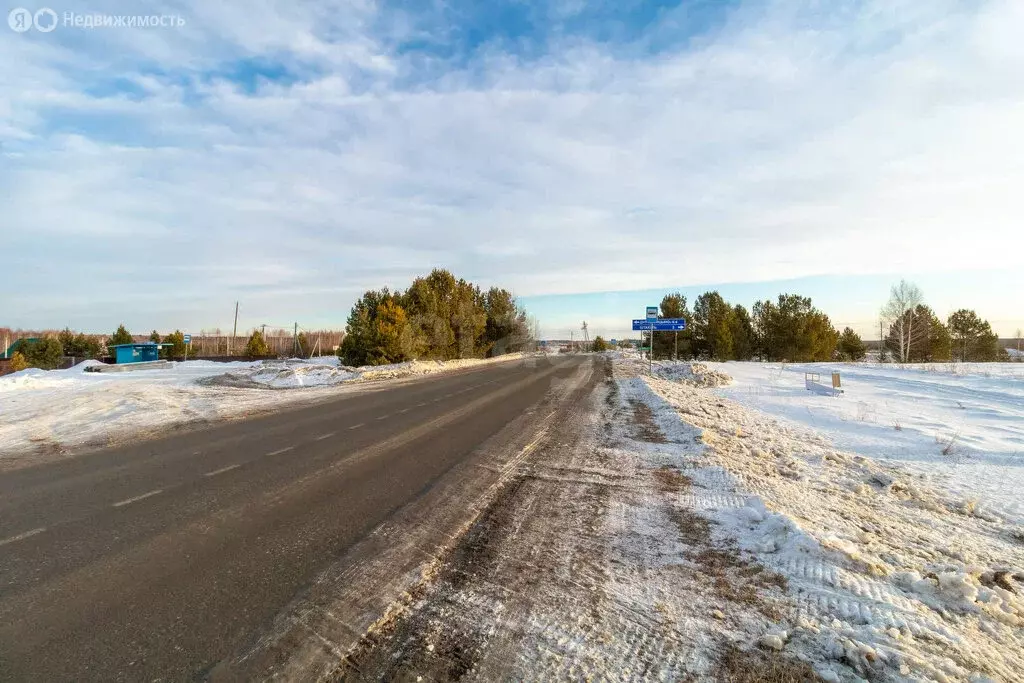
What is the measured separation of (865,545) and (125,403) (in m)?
16.6

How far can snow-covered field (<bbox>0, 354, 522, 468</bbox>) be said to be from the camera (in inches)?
371

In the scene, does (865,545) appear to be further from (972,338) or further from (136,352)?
(972,338)

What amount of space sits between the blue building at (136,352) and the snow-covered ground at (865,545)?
3179 centimetres

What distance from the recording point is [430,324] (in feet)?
113

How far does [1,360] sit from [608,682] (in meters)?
40.4

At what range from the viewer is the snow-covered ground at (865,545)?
288cm

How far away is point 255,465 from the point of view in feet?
23.9

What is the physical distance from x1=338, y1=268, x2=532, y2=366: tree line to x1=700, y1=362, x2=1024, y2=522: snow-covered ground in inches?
715

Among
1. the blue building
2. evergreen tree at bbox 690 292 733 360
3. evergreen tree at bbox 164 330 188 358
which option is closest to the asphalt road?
the blue building

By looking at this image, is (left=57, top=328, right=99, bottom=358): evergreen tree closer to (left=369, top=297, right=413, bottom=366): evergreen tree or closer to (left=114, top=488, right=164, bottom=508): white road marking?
(left=369, top=297, right=413, bottom=366): evergreen tree

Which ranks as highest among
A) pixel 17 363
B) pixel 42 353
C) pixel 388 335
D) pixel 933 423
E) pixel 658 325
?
pixel 658 325

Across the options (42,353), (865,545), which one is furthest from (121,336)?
(865,545)

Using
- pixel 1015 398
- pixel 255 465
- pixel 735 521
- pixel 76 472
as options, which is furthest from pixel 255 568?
pixel 1015 398

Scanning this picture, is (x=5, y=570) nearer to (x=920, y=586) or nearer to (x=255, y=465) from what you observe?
(x=255, y=465)
